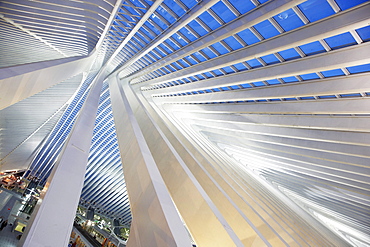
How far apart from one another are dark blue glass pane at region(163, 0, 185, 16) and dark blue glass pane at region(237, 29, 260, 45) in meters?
2.52

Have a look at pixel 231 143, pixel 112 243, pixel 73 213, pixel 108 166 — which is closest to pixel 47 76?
pixel 73 213

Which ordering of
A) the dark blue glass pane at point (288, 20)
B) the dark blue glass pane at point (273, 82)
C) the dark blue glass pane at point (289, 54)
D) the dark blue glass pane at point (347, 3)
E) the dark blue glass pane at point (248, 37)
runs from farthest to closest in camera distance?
the dark blue glass pane at point (273, 82)
the dark blue glass pane at point (248, 37)
the dark blue glass pane at point (289, 54)
the dark blue glass pane at point (288, 20)
the dark blue glass pane at point (347, 3)

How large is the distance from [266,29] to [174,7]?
3.78m

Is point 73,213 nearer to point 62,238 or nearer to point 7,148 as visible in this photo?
point 62,238

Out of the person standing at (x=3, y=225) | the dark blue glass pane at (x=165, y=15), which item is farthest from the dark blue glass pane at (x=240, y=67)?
→ the person standing at (x=3, y=225)

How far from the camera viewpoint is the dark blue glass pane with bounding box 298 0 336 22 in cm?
582

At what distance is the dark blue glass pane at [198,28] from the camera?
897 cm

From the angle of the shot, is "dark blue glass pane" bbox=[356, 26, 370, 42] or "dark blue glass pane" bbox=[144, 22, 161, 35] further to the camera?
"dark blue glass pane" bbox=[144, 22, 161, 35]

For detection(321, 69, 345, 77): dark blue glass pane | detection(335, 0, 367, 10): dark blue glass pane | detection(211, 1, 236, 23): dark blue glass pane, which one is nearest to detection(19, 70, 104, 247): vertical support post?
detection(211, 1, 236, 23): dark blue glass pane

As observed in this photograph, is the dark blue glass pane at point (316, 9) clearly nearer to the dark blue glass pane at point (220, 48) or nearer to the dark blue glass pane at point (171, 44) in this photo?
the dark blue glass pane at point (220, 48)

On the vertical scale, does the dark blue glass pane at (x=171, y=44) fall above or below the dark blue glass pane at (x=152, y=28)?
below

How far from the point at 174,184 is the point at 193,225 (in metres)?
1.49

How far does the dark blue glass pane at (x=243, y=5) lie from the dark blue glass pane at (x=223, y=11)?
1.10 feet

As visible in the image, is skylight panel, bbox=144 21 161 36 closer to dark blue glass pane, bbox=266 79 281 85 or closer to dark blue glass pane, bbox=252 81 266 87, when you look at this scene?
dark blue glass pane, bbox=252 81 266 87
